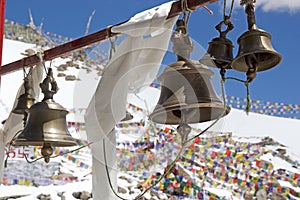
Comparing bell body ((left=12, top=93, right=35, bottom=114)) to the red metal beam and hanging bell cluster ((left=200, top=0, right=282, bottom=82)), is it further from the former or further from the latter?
hanging bell cluster ((left=200, top=0, right=282, bottom=82))

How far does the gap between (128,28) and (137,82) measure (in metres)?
0.26

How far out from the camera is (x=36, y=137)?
90.4 inches

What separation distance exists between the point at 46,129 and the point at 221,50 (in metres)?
1.11

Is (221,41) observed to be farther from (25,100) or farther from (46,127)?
(25,100)

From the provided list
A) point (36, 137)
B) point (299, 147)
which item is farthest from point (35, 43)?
point (36, 137)

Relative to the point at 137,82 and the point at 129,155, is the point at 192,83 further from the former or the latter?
the point at 129,155

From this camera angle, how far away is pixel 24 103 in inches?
109

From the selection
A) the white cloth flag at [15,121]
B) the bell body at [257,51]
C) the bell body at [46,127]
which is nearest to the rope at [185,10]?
the bell body at [257,51]

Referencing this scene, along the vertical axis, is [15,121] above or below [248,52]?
below

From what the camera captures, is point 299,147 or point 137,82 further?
point 299,147

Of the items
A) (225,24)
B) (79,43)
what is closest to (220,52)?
(225,24)

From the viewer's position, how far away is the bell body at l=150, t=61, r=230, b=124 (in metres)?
1.68

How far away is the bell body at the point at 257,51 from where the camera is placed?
1.57 m

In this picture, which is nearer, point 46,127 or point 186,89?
point 186,89
